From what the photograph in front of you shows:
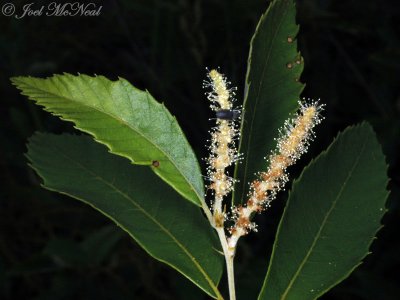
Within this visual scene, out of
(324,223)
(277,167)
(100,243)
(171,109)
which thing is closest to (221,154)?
(277,167)

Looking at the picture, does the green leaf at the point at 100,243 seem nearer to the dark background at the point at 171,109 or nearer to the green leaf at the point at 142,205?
the dark background at the point at 171,109

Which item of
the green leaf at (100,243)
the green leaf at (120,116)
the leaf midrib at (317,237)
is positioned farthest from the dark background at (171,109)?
the green leaf at (120,116)

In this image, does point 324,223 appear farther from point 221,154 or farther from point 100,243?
point 100,243

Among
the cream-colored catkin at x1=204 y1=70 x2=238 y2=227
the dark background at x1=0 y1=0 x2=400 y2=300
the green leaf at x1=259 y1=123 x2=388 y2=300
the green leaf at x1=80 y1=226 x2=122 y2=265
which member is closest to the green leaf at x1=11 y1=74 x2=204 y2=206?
the cream-colored catkin at x1=204 y1=70 x2=238 y2=227

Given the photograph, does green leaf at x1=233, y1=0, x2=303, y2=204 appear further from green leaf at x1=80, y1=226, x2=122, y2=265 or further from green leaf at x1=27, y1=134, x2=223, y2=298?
green leaf at x1=80, y1=226, x2=122, y2=265

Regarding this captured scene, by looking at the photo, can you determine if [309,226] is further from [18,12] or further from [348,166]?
[18,12]

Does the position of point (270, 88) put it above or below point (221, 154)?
above
